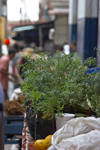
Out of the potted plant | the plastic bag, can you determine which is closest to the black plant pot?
the potted plant

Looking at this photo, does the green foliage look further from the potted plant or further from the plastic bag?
the plastic bag

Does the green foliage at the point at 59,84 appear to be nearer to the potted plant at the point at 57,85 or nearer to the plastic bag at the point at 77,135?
the potted plant at the point at 57,85

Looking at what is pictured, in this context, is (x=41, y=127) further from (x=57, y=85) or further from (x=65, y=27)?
(x=65, y=27)

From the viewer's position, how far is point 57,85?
2066mm

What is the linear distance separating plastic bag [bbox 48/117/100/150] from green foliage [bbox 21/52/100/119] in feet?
1.09

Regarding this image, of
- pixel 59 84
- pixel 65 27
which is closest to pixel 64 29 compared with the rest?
pixel 65 27

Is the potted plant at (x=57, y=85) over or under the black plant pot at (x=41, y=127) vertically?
over

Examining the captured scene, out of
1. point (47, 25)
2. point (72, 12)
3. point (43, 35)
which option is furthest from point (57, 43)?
point (72, 12)

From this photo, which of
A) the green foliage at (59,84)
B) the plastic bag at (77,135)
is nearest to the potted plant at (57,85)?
the green foliage at (59,84)

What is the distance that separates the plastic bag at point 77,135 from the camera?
4.43 feet

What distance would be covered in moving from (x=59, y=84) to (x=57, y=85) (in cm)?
2

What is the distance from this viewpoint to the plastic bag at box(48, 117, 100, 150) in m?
1.35

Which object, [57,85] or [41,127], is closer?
[41,127]

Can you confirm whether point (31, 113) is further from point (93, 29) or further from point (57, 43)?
point (57, 43)
